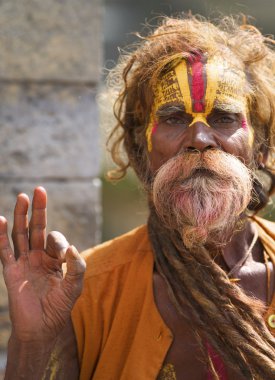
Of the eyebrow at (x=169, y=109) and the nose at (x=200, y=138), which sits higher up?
the eyebrow at (x=169, y=109)

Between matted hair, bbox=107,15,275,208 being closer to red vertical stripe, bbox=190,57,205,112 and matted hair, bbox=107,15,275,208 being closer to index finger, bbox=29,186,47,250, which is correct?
red vertical stripe, bbox=190,57,205,112

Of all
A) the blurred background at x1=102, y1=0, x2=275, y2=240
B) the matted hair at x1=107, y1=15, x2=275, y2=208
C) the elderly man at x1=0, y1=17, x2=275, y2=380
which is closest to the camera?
the elderly man at x1=0, y1=17, x2=275, y2=380

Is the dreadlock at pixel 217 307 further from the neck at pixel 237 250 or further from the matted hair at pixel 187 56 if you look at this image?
the matted hair at pixel 187 56

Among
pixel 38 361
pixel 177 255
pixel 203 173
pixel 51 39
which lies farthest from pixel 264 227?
pixel 51 39

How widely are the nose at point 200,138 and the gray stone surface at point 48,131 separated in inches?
37.6

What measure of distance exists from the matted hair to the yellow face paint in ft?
0.15

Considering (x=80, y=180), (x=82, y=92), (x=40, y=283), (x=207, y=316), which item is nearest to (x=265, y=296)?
(x=207, y=316)

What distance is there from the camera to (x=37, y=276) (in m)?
2.34

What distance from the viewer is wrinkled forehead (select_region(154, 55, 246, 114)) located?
2562mm

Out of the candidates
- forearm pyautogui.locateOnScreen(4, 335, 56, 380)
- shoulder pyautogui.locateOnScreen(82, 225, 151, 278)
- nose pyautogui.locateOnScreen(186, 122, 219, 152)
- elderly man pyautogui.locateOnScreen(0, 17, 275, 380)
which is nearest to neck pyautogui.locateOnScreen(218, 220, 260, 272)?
elderly man pyautogui.locateOnScreen(0, 17, 275, 380)

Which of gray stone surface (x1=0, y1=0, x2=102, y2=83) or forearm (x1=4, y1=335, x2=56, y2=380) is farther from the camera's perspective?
gray stone surface (x1=0, y1=0, x2=102, y2=83)

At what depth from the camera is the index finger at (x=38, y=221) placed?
2350 millimetres

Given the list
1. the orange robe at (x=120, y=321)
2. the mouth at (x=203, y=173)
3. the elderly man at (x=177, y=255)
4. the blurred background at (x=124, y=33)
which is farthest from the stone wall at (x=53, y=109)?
the blurred background at (x=124, y=33)

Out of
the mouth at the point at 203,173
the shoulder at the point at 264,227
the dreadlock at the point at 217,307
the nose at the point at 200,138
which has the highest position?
the nose at the point at 200,138
